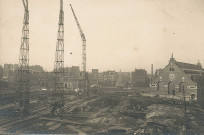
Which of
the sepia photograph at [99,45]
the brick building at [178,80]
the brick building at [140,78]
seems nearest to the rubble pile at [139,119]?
the sepia photograph at [99,45]

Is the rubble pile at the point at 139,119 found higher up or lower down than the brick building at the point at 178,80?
lower down

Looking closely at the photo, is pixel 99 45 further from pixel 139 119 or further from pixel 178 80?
pixel 178 80

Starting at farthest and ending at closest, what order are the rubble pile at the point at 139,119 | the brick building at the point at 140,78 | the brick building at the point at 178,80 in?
the brick building at the point at 140,78 < the brick building at the point at 178,80 < the rubble pile at the point at 139,119

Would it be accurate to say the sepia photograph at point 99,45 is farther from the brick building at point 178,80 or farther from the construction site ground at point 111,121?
the brick building at point 178,80

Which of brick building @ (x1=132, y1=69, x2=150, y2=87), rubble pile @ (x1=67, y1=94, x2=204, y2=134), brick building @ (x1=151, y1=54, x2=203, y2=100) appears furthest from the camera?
brick building @ (x1=132, y1=69, x2=150, y2=87)

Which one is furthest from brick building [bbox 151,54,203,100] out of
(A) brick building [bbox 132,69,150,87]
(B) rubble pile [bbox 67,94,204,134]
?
(A) brick building [bbox 132,69,150,87]

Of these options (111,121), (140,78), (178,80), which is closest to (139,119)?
(111,121)

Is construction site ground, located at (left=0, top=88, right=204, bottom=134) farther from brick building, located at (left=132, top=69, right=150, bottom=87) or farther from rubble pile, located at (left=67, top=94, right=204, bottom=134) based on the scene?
brick building, located at (left=132, top=69, right=150, bottom=87)

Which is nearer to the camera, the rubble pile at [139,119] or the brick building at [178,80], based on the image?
the rubble pile at [139,119]

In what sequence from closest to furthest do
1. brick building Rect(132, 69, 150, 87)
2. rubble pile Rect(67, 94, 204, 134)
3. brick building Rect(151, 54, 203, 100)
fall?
rubble pile Rect(67, 94, 204, 134) → brick building Rect(151, 54, 203, 100) → brick building Rect(132, 69, 150, 87)
